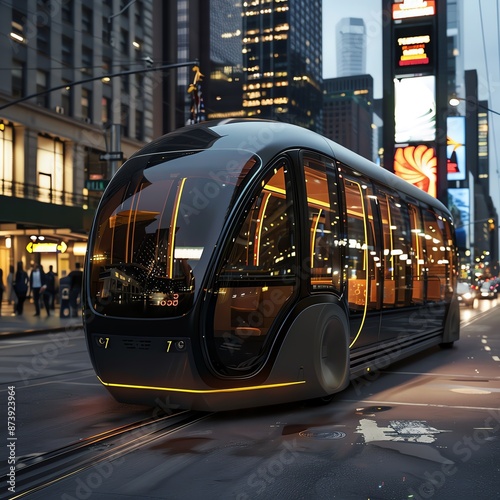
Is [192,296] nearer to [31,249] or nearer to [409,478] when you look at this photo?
[409,478]

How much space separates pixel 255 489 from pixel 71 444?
6.93ft

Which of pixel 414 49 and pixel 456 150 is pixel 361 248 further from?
pixel 456 150

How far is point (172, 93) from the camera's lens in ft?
222

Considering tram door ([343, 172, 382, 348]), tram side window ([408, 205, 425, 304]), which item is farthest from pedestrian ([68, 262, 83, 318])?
tram door ([343, 172, 382, 348])

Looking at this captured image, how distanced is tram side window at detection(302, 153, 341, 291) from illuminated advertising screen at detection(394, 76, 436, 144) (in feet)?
232

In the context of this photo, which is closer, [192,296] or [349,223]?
[192,296]

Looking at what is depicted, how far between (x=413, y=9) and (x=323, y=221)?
232 feet

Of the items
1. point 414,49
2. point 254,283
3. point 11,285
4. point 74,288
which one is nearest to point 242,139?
point 254,283

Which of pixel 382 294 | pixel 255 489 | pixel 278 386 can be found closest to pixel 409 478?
pixel 255 489

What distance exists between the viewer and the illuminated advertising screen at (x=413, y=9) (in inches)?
2933

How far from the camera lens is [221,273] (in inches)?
313

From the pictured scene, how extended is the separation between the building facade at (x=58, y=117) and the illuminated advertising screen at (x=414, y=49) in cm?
3532

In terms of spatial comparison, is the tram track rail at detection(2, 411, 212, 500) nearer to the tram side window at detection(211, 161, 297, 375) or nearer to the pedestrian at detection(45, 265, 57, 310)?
the tram side window at detection(211, 161, 297, 375)

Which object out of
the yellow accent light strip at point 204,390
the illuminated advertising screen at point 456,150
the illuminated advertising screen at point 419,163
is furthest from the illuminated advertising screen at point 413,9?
the yellow accent light strip at point 204,390
